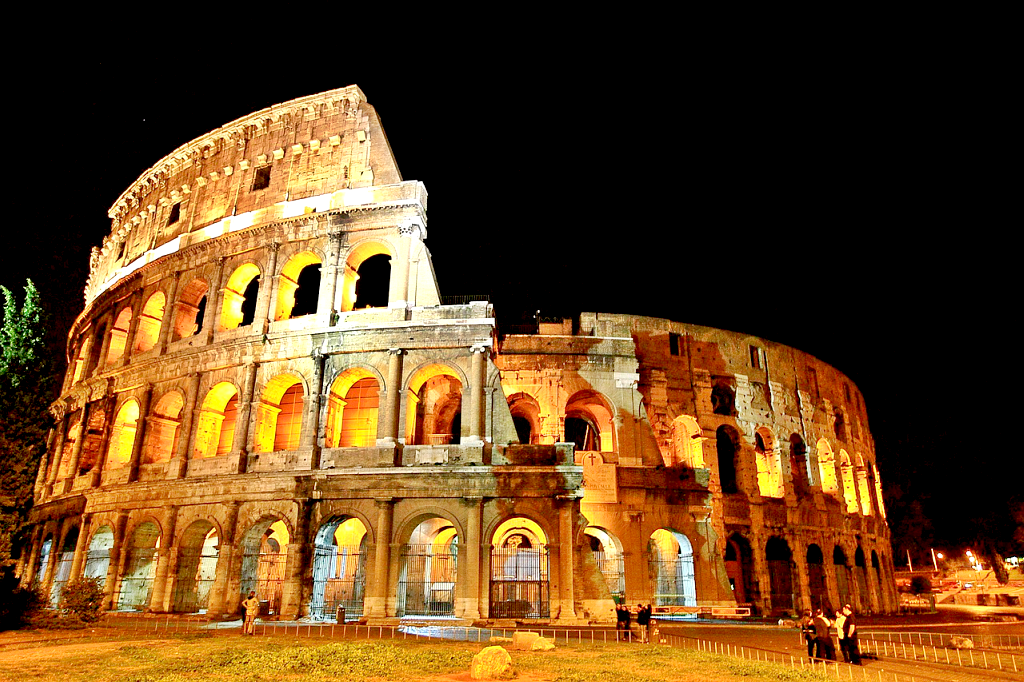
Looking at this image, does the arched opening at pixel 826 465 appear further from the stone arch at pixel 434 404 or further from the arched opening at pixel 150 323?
the arched opening at pixel 150 323

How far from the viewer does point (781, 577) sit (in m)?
25.0

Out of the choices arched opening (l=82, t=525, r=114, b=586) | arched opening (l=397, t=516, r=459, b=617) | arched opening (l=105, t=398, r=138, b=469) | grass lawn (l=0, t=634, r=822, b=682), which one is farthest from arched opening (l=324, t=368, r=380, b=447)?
grass lawn (l=0, t=634, r=822, b=682)

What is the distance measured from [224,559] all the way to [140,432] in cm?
573

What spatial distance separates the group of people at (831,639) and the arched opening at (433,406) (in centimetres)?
1065

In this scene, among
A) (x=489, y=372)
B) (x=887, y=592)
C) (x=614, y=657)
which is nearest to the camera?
(x=614, y=657)

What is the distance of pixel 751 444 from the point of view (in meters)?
25.7

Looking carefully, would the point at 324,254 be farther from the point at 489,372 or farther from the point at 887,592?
the point at 887,592

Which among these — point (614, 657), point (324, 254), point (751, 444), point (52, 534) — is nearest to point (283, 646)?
point (614, 657)

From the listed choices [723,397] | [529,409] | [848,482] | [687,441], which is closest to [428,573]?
[529,409]

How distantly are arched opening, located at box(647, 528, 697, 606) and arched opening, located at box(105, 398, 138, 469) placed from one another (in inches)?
692

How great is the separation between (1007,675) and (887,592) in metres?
22.5

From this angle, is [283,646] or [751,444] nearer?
[283,646]

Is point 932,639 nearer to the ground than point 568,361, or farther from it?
nearer to the ground

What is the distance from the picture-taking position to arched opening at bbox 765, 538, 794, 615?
24.7 m
